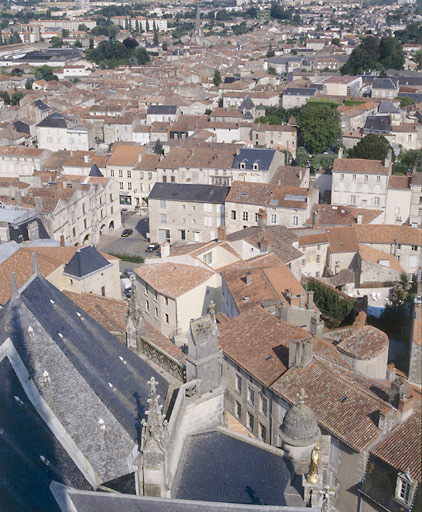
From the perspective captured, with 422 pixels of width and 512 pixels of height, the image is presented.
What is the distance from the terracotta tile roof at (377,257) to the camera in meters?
44.1

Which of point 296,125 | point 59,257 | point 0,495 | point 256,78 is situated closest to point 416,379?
point 0,495

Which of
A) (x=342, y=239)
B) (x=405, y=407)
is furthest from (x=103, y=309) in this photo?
(x=342, y=239)

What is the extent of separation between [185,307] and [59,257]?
25.3 feet

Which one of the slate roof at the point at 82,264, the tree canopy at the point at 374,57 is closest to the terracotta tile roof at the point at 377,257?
the slate roof at the point at 82,264

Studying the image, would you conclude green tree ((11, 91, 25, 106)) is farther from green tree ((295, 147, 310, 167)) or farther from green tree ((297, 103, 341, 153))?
green tree ((295, 147, 310, 167))

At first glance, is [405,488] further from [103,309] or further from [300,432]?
[103,309]

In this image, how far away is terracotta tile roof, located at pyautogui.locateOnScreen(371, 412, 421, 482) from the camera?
1908 cm

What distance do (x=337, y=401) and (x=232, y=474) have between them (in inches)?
344

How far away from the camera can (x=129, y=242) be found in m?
61.3

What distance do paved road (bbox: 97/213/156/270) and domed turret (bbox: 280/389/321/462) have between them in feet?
130

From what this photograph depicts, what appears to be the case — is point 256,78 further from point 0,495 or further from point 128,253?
point 0,495

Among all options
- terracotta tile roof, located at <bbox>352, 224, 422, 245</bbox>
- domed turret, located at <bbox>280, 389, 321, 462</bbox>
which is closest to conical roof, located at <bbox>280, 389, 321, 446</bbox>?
domed turret, located at <bbox>280, 389, 321, 462</bbox>

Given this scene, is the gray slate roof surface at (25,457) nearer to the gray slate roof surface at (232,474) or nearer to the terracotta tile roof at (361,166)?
the gray slate roof surface at (232,474)

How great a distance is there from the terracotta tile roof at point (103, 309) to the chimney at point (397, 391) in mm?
10967
